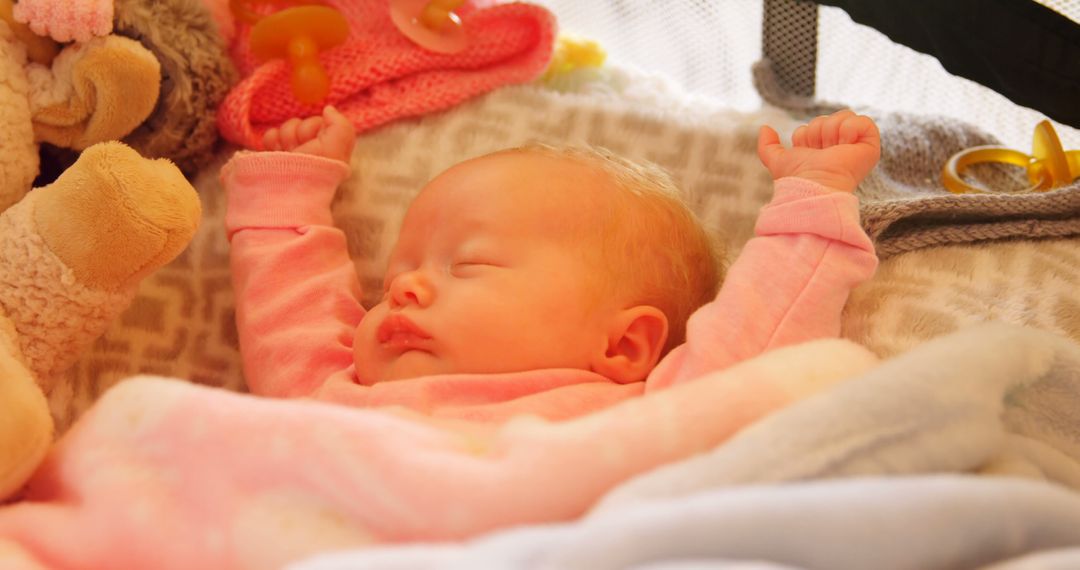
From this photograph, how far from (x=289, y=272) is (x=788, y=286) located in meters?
0.51

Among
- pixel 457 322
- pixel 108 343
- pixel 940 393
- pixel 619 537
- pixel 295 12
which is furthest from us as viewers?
pixel 295 12

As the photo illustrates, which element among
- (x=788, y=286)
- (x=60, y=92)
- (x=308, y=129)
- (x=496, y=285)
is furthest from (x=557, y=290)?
(x=60, y=92)

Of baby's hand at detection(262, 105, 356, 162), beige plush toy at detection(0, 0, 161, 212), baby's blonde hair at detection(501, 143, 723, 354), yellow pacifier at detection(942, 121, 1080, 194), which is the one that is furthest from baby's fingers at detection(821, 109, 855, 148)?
beige plush toy at detection(0, 0, 161, 212)

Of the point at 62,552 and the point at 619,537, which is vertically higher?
the point at 619,537

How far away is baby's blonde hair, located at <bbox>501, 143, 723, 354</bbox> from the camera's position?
100cm

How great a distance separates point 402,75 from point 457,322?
0.47 metres

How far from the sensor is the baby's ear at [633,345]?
0.97 m

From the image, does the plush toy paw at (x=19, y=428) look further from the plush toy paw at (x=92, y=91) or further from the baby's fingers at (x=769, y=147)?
the baby's fingers at (x=769, y=147)

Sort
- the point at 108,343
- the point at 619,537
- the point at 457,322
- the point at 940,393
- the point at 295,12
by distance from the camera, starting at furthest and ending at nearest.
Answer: the point at 295,12 → the point at 108,343 → the point at 457,322 → the point at 940,393 → the point at 619,537

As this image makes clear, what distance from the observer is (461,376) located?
92cm

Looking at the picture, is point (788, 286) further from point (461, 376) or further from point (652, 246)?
point (461, 376)

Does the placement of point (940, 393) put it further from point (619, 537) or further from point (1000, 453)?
Result: point (619, 537)

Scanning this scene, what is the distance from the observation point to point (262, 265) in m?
1.11

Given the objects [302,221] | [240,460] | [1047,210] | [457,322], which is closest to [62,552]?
[240,460]
